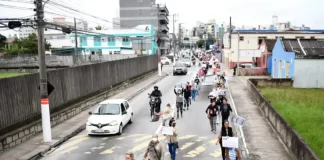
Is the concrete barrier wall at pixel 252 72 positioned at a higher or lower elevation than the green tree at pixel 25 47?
lower

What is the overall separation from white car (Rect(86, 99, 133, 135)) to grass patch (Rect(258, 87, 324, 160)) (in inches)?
301

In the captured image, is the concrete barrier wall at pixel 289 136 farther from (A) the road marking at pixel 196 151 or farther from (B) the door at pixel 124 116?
(B) the door at pixel 124 116

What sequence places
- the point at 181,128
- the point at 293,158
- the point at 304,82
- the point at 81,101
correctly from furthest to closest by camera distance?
the point at 304,82, the point at 81,101, the point at 181,128, the point at 293,158

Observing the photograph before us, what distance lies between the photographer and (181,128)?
56.5 feet

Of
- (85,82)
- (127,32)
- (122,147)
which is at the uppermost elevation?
(127,32)

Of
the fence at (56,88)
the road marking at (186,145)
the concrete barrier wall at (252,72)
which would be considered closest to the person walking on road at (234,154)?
the road marking at (186,145)

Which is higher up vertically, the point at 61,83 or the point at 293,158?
the point at 61,83

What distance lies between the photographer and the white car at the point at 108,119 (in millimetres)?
15922

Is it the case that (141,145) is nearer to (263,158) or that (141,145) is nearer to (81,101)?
(263,158)

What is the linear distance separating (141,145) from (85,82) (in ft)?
35.3

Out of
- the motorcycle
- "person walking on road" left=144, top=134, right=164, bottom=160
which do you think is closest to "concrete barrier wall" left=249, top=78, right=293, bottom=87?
the motorcycle

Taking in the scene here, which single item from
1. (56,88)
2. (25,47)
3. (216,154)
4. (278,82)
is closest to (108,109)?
(56,88)

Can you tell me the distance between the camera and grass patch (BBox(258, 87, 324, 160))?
508 inches

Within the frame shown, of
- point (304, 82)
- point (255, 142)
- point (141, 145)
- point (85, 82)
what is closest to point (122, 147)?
point (141, 145)
